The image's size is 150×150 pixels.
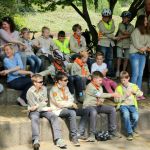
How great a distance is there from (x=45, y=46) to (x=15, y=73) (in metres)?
1.43

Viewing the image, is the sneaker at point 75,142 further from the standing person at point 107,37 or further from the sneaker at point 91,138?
the standing person at point 107,37

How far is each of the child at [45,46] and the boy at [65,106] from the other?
1.80 metres

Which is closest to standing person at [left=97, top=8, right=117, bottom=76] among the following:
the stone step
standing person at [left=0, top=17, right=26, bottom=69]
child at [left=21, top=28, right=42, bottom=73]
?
child at [left=21, top=28, right=42, bottom=73]

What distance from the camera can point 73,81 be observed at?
8.50 m

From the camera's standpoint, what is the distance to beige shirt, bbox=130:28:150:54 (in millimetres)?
8797

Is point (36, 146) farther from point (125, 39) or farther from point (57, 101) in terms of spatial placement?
point (125, 39)

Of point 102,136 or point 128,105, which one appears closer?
point 102,136

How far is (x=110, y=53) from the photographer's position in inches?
392

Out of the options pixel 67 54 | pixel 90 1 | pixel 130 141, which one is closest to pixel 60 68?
pixel 67 54

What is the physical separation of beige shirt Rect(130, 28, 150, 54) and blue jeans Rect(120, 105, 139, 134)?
140 cm

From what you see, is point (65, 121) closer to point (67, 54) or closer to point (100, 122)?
point (100, 122)

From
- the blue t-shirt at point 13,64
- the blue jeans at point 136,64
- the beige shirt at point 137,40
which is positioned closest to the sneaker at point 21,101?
the blue t-shirt at point 13,64

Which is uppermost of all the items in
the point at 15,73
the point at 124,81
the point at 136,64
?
the point at 136,64

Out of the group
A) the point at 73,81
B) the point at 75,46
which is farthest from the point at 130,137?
the point at 75,46
